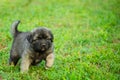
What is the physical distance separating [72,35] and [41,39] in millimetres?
4798

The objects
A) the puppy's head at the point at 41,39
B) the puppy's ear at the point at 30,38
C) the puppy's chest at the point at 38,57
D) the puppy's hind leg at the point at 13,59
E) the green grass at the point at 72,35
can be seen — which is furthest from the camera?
the puppy's hind leg at the point at 13,59

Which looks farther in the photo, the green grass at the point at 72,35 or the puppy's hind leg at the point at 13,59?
the puppy's hind leg at the point at 13,59

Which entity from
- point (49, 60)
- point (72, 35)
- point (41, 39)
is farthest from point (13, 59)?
point (72, 35)

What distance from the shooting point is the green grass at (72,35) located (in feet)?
30.4

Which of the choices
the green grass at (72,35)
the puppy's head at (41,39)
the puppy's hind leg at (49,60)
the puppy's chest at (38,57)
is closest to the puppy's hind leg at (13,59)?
the green grass at (72,35)

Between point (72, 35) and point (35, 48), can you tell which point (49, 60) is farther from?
point (72, 35)

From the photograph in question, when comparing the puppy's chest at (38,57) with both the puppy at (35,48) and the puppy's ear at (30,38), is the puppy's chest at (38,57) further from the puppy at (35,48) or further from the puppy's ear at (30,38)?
the puppy's ear at (30,38)

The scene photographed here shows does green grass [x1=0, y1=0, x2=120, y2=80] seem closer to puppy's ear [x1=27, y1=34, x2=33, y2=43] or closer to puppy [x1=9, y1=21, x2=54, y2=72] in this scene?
puppy [x1=9, y1=21, x2=54, y2=72]

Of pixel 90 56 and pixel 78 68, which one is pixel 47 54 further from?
pixel 90 56

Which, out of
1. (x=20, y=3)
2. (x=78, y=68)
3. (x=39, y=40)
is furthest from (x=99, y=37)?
(x=20, y=3)

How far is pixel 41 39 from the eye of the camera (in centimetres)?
865

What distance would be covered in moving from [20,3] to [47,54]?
36.2ft

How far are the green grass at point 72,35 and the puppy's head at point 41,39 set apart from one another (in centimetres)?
66

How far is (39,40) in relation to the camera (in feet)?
28.4
